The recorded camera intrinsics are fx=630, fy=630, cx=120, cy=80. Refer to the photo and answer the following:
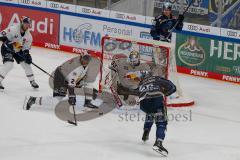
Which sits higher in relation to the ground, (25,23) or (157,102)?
(25,23)

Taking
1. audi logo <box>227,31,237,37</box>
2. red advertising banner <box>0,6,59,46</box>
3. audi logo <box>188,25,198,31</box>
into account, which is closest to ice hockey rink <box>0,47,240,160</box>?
audi logo <box>227,31,237,37</box>

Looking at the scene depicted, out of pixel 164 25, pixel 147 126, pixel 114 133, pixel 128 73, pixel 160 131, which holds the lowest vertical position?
pixel 114 133

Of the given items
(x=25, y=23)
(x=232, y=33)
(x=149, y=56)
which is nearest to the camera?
(x=149, y=56)

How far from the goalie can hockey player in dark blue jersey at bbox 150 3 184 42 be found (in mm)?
1725

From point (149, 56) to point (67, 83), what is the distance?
1.84 m

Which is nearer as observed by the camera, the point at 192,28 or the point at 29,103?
the point at 29,103

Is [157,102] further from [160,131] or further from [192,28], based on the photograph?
[192,28]

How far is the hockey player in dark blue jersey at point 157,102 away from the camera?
932 centimetres

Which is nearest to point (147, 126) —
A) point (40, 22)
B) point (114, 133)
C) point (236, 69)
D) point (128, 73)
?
point (114, 133)

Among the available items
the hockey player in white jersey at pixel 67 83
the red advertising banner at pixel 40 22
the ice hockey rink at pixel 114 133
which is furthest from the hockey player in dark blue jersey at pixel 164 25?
the red advertising banner at pixel 40 22

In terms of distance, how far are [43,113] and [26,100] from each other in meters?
0.52

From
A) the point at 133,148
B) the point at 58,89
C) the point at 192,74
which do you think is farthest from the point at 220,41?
the point at 133,148

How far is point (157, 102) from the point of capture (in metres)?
9.48

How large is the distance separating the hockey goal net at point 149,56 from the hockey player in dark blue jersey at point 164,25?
3.07 ft
